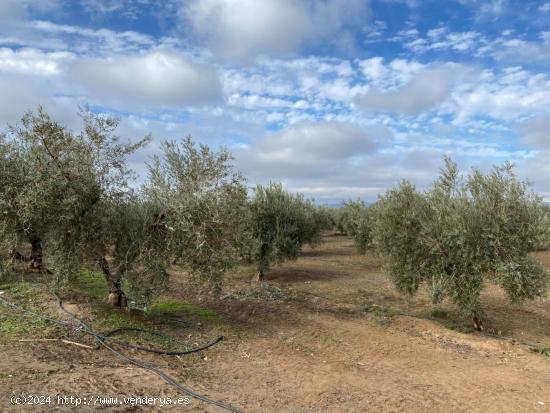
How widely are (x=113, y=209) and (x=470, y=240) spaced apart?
29.4 feet

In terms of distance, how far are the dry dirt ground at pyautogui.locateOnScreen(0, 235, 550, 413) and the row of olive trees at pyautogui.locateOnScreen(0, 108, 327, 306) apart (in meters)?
1.64

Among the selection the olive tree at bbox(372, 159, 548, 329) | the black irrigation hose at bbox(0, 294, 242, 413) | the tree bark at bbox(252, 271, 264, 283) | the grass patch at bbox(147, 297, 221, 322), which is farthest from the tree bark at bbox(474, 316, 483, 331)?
the tree bark at bbox(252, 271, 264, 283)

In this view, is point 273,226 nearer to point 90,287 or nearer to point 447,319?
point 90,287

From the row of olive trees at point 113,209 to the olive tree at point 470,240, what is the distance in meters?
5.15

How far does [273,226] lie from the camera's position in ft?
66.3

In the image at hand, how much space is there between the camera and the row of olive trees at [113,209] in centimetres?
941

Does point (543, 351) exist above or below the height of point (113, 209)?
below

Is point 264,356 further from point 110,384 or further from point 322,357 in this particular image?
point 110,384

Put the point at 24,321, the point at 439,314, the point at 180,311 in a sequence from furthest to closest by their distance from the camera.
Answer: the point at 439,314 < the point at 180,311 < the point at 24,321

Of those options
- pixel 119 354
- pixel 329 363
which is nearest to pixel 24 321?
pixel 119 354

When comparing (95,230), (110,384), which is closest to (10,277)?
(95,230)

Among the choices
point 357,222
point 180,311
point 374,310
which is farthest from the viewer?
point 357,222

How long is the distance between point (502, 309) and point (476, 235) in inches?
197

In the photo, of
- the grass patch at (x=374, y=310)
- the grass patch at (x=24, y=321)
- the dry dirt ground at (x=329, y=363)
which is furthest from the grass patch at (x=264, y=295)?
the grass patch at (x=24, y=321)
